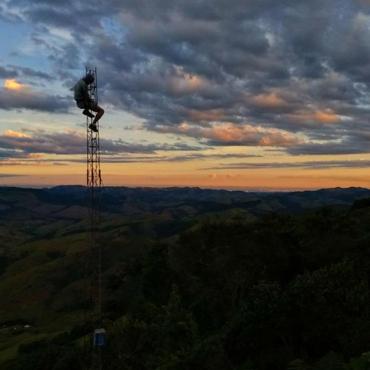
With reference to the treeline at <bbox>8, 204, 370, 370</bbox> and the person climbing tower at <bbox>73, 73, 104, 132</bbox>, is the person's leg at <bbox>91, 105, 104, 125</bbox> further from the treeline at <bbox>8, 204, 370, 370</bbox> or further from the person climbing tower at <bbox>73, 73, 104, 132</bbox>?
the treeline at <bbox>8, 204, 370, 370</bbox>

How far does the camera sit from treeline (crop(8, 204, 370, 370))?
110 feet

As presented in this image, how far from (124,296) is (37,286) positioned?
101 metres

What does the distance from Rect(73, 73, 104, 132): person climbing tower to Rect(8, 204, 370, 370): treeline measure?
1701 cm

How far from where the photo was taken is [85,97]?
26.1 metres

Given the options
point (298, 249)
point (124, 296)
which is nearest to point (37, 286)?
point (124, 296)

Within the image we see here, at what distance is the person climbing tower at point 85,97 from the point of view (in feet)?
85.3

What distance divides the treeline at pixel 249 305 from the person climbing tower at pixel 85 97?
1701 cm

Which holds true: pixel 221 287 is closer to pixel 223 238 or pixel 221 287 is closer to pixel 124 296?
pixel 223 238

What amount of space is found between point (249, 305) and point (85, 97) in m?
20.4

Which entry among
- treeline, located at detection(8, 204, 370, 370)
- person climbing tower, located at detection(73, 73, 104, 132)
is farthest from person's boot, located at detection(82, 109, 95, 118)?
treeline, located at detection(8, 204, 370, 370)

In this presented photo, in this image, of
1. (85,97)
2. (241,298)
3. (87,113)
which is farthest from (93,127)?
(241,298)

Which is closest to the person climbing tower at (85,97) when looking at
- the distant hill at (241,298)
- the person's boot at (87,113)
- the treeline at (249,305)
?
the person's boot at (87,113)

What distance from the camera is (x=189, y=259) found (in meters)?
70.4

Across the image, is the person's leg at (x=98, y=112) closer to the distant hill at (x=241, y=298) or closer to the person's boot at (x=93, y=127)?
the person's boot at (x=93, y=127)
